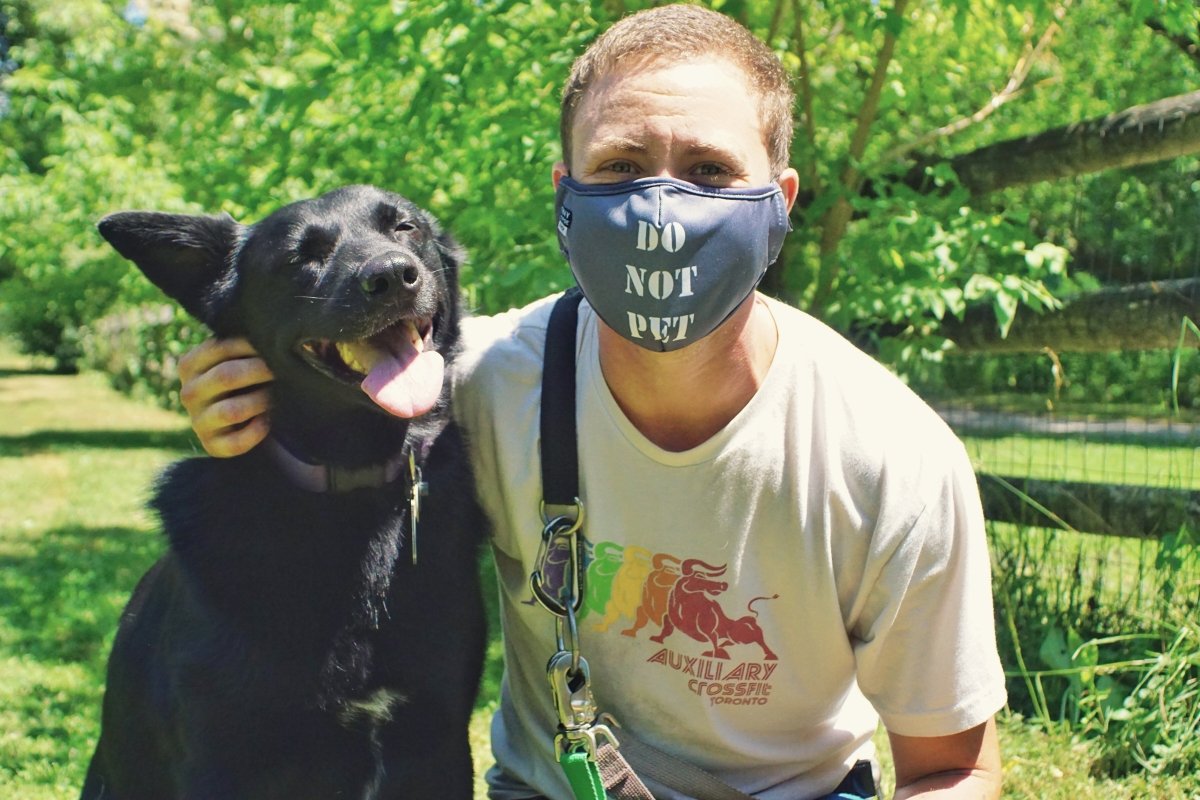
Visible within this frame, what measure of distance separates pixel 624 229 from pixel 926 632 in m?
0.93

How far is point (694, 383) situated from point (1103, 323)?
8.24 feet

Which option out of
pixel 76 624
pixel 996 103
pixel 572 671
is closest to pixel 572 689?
pixel 572 671

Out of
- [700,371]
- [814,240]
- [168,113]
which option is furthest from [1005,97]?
[168,113]

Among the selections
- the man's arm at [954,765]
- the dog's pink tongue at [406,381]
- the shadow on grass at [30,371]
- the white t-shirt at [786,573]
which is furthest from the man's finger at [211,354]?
the shadow on grass at [30,371]

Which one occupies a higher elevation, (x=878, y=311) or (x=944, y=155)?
(x=944, y=155)

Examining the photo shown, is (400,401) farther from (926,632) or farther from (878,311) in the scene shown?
(878,311)

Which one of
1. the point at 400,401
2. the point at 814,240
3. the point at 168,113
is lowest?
the point at 400,401

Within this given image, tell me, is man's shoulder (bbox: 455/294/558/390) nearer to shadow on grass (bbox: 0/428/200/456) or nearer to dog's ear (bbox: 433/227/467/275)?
dog's ear (bbox: 433/227/467/275)

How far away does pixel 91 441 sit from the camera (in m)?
13.4

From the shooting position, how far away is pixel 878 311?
→ 3.82m

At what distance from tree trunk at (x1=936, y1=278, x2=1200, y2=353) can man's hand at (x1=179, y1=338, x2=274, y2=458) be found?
9.59ft

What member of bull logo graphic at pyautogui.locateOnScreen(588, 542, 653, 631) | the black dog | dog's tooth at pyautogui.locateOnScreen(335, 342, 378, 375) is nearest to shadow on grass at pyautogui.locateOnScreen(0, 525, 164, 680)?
the black dog

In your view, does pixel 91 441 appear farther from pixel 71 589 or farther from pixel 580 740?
pixel 580 740

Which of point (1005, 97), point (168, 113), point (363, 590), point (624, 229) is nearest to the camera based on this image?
point (624, 229)
